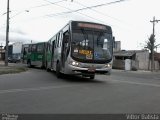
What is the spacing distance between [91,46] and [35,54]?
2042 cm

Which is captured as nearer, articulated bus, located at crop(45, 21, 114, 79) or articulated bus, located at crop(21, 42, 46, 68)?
articulated bus, located at crop(45, 21, 114, 79)

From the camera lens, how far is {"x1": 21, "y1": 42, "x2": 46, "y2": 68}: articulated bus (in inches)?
1384

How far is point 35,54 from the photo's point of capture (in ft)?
124

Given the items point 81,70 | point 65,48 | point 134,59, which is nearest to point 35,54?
point 65,48

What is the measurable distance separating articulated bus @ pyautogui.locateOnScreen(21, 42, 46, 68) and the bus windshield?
16.1 meters

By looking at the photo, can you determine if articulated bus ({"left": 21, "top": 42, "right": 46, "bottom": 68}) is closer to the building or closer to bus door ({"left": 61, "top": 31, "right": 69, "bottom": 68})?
→ bus door ({"left": 61, "top": 31, "right": 69, "bottom": 68})

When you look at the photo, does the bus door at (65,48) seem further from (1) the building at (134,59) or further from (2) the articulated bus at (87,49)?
(1) the building at (134,59)

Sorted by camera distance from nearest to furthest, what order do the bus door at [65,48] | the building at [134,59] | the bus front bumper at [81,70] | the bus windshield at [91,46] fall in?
1. the bus front bumper at [81,70]
2. the bus windshield at [91,46]
3. the bus door at [65,48]
4. the building at [134,59]

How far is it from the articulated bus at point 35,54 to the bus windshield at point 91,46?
632 inches

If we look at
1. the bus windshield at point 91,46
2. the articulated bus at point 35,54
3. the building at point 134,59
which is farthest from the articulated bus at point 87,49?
the building at point 134,59

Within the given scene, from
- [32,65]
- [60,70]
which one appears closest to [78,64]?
[60,70]

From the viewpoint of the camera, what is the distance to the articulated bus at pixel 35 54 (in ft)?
115

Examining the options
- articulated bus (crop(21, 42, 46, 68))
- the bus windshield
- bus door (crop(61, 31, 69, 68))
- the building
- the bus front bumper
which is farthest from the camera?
the building

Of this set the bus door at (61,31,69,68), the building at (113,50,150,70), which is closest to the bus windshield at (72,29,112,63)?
the bus door at (61,31,69,68)
